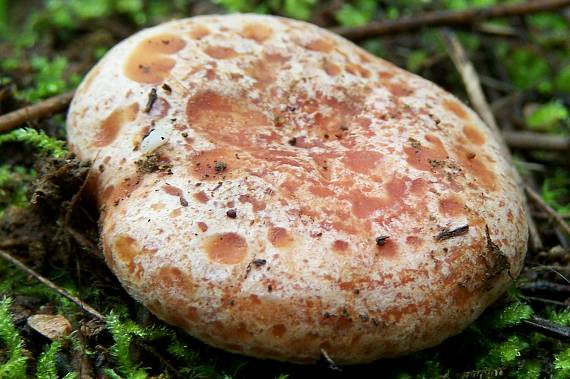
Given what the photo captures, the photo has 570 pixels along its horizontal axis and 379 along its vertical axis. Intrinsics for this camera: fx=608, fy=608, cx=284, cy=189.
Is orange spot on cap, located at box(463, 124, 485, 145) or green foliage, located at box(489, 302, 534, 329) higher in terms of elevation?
orange spot on cap, located at box(463, 124, 485, 145)

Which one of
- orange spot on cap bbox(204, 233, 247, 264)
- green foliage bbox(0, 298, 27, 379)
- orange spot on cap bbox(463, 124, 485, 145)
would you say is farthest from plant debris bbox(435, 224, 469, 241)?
green foliage bbox(0, 298, 27, 379)

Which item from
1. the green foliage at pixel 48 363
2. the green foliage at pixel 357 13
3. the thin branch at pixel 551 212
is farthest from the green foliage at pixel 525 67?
the green foliage at pixel 48 363

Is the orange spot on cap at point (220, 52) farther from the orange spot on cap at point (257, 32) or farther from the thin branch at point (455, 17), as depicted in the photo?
the thin branch at point (455, 17)

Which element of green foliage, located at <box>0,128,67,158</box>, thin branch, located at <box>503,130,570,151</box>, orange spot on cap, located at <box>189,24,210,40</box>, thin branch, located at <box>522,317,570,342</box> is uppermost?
orange spot on cap, located at <box>189,24,210,40</box>

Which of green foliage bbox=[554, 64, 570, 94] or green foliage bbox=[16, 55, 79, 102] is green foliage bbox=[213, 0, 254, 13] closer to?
green foliage bbox=[16, 55, 79, 102]

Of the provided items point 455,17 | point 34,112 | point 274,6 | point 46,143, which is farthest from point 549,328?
point 274,6

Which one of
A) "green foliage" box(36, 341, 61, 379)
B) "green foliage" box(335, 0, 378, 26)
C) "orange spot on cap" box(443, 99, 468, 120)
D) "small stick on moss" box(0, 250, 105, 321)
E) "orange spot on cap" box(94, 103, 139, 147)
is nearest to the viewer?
"green foliage" box(36, 341, 61, 379)

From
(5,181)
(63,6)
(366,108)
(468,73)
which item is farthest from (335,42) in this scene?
(63,6)
